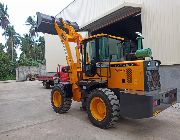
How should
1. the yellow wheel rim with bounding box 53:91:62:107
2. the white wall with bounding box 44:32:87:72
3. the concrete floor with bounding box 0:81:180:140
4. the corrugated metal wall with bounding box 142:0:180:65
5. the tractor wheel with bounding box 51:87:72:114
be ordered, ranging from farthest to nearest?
the white wall with bounding box 44:32:87:72 → the corrugated metal wall with bounding box 142:0:180:65 → the yellow wheel rim with bounding box 53:91:62:107 → the tractor wheel with bounding box 51:87:72:114 → the concrete floor with bounding box 0:81:180:140

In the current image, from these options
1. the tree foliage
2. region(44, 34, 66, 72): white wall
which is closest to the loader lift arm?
region(44, 34, 66, 72): white wall

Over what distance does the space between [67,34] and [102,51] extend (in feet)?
7.28

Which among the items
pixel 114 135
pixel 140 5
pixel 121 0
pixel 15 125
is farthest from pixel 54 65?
pixel 114 135

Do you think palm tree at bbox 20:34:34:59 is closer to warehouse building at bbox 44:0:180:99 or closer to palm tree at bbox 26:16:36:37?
palm tree at bbox 26:16:36:37

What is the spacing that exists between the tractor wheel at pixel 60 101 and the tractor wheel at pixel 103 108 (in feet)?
5.01

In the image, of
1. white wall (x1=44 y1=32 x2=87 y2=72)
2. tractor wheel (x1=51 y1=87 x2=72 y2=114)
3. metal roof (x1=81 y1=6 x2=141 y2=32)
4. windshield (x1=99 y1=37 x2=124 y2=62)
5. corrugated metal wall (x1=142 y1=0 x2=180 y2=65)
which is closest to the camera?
windshield (x1=99 y1=37 x2=124 y2=62)

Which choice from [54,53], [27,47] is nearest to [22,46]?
[27,47]

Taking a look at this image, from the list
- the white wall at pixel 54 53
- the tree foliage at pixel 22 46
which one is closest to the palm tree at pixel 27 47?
the tree foliage at pixel 22 46

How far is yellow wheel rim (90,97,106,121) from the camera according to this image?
652 cm

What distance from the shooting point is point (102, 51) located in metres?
7.07

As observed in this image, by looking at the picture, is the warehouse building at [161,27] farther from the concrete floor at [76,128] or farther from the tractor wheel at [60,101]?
the tractor wheel at [60,101]

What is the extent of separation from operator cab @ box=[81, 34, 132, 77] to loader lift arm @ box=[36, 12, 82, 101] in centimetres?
68

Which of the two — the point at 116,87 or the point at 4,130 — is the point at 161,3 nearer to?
the point at 116,87

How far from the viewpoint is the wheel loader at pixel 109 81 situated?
19.1 feet
